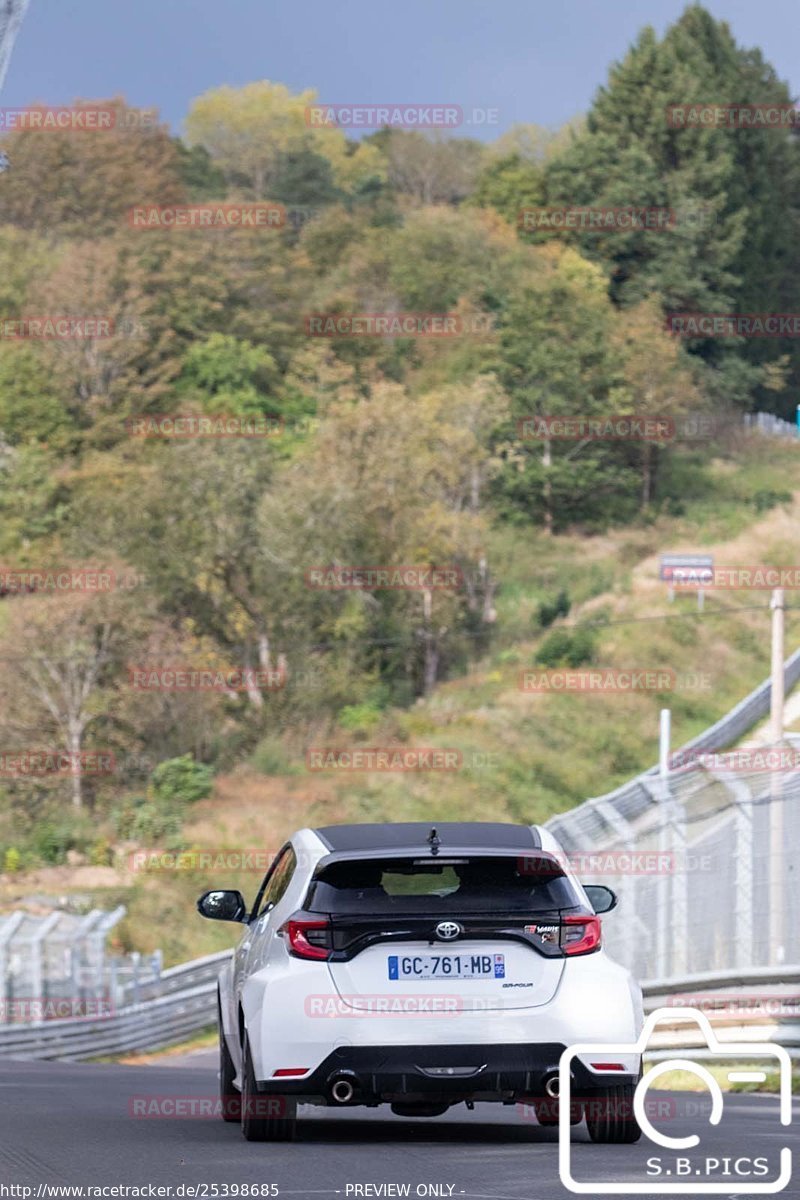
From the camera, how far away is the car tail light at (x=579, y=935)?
933cm

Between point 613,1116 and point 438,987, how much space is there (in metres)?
1.10

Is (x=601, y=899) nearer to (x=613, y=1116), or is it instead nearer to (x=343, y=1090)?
(x=613, y=1116)

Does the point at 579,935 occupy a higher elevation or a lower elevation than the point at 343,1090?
higher

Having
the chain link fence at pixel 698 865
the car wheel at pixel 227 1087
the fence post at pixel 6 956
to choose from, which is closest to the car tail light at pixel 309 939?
the car wheel at pixel 227 1087

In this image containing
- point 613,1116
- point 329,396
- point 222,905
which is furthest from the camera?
point 329,396

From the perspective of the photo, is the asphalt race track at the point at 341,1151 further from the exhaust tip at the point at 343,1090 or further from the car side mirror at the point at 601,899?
the car side mirror at the point at 601,899

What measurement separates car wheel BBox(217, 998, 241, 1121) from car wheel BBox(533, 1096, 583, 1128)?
159cm

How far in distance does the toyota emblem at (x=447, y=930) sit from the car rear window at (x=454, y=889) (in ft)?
0.20

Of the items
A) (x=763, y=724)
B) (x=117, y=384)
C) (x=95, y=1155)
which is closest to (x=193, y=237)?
(x=117, y=384)

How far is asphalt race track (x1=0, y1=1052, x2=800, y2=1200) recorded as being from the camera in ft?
26.9

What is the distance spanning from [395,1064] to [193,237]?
354 feet

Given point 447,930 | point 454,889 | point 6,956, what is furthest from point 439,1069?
point 6,956

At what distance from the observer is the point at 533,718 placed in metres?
66.8

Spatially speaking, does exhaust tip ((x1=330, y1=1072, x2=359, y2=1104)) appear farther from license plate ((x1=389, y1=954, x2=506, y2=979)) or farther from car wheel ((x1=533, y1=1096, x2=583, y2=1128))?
car wheel ((x1=533, y1=1096, x2=583, y2=1128))
